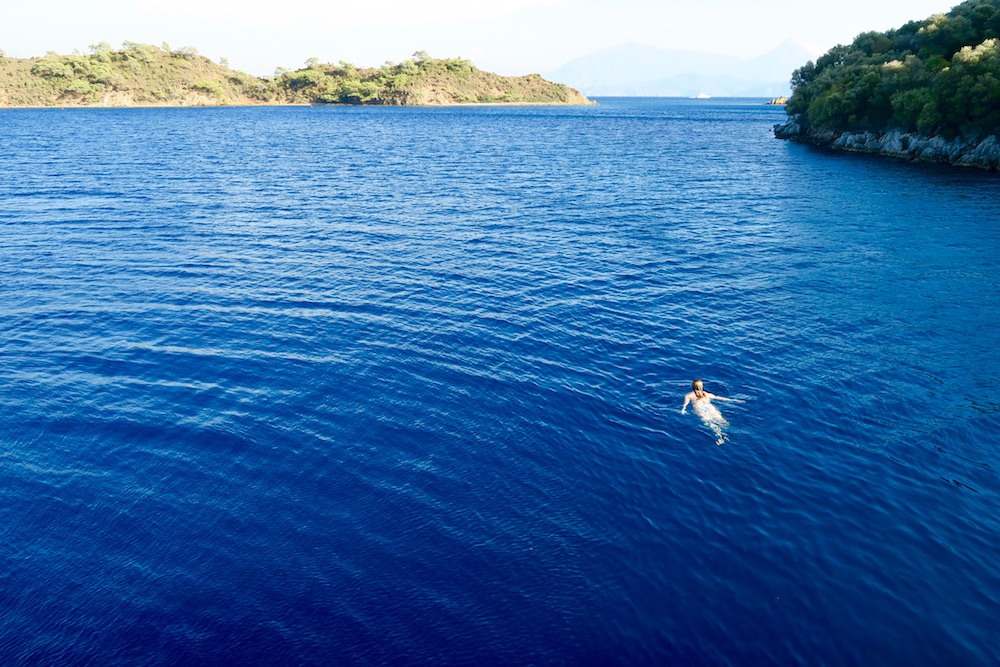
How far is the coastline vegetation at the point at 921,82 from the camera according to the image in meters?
94.7

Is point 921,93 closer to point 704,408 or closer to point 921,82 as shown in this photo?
point 921,82

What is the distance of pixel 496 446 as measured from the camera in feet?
94.7

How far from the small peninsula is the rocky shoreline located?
0.15 metres

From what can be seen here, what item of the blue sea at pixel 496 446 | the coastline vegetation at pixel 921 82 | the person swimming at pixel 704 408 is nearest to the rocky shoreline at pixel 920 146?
the coastline vegetation at pixel 921 82

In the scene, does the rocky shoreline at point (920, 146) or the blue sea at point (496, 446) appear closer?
the blue sea at point (496, 446)

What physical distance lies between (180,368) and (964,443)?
40.2 meters

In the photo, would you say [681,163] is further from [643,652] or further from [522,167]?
[643,652]

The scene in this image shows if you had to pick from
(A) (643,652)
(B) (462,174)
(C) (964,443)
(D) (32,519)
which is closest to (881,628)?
(A) (643,652)

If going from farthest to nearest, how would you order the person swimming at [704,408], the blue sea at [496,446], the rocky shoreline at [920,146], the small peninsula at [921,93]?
the small peninsula at [921,93], the rocky shoreline at [920,146], the person swimming at [704,408], the blue sea at [496,446]

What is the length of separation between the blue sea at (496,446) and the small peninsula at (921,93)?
4405 cm

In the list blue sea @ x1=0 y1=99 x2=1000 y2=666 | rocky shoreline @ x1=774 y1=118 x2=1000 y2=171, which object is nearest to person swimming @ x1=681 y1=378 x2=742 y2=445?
blue sea @ x1=0 y1=99 x2=1000 y2=666

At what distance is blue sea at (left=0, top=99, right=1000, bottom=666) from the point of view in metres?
19.6

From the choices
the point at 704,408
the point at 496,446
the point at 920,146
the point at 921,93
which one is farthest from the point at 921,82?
the point at 496,446

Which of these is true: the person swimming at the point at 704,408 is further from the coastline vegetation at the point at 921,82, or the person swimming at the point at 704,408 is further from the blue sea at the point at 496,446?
the coastline vegetation at the point at 921,82
